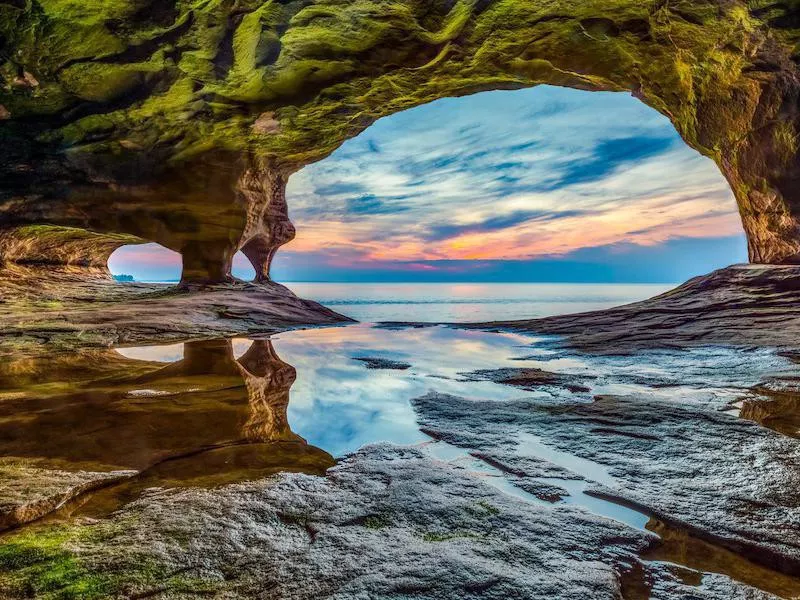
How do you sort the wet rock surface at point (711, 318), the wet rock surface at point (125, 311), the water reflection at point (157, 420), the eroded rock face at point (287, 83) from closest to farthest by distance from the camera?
the water reflection at point (157, 420)
the wet rock surface at point (711, 318)
the eroded rock face at point (287, 83)
the wet rock surface at point (125, 311)

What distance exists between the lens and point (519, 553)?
67.6 inches

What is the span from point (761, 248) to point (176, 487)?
14.4 metres

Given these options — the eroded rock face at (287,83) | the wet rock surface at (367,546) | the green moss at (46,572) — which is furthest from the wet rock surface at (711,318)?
the green moss at (46,572)

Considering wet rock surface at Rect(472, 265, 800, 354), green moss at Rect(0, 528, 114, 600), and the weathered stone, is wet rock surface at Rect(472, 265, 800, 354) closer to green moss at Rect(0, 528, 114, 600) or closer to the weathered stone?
the weathered stone

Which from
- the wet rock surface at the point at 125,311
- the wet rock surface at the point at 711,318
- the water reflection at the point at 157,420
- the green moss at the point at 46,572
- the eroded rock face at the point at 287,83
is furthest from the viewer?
the wet rock surface at the point at 125,311

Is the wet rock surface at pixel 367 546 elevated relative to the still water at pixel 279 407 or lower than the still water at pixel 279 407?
elevated

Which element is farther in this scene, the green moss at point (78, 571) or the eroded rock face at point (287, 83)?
the eroded rock face at point (287, 83)

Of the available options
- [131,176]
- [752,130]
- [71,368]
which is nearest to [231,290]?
[131,176]

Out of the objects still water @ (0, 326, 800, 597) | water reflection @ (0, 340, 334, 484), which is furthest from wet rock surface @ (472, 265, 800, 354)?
water reflection @ (0, 340, 334, 484)

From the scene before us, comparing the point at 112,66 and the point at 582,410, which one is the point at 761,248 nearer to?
the point at 582,410

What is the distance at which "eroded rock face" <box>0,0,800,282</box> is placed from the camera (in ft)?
29.6

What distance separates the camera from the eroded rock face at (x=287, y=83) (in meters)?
9.02

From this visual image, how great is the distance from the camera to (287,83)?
11.4 m

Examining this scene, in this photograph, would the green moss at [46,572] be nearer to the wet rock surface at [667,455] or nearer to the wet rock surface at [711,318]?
the wet rock surface at [667,455]
